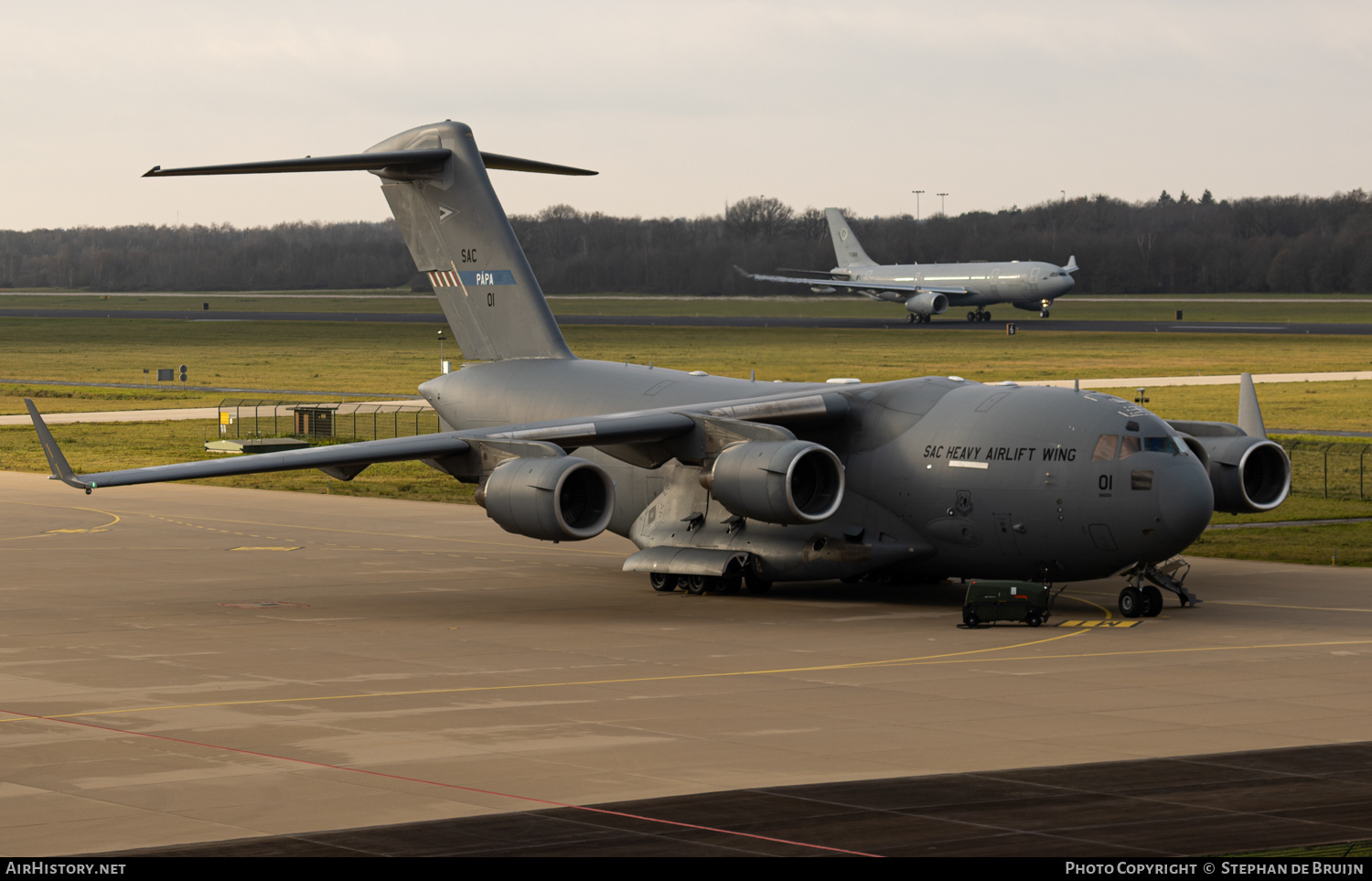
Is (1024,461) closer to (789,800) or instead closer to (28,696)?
(789,800)

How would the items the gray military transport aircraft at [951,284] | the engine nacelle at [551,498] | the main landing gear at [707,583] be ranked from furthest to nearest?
the gray military transport aircraft at [951,284], the main landing gear at [707,583], the engine nacelle at [551,498]

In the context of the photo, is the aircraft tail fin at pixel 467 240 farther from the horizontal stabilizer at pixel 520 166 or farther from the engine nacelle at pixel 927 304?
the engine nacelle at pixel 927 304

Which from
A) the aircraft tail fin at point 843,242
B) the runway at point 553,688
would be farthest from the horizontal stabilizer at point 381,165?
the aircraft tail fin at point 843,242

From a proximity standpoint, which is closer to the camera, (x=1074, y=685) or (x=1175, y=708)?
(x=1175, y=708)

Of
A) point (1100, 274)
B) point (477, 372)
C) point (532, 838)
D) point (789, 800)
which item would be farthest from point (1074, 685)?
point (1100, 274)

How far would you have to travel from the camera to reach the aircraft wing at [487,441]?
25.5m

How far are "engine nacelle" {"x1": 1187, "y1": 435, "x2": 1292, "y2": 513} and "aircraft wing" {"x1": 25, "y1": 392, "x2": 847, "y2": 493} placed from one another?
6.27 metres

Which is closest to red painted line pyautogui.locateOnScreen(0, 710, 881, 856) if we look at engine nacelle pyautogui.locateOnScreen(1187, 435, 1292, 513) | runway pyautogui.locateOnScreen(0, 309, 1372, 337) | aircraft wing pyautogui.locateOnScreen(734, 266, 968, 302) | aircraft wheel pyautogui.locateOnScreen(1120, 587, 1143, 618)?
aircraft wheel pyautogui.locateOnScreen(1120, 587, 1143, 618)

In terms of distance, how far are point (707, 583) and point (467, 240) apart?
8800 millimetres

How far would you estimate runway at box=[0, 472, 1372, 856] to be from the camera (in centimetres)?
1541

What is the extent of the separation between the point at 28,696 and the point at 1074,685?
12307 mm

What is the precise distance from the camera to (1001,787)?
15.4 m

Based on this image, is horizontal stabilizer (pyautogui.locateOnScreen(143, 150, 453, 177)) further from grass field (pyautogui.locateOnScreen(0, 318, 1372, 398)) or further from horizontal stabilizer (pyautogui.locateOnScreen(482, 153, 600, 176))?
grass field (pyautogui.locateOnScreen(0, 318, 1372, 398))
